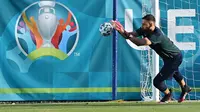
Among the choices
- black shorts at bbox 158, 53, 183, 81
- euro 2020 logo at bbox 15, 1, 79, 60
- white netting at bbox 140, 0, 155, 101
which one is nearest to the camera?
black shorts at bbox 158, 53, 183, 81

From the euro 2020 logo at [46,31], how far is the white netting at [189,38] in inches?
75.7

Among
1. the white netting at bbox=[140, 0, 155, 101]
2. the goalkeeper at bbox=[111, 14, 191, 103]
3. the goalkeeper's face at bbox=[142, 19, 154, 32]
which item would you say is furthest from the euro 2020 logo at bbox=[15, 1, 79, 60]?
the goalkeeper's face at bbox=[142, 19, 154, 32]

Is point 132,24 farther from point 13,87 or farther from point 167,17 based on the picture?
point 13,87

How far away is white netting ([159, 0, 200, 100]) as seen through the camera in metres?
11.6

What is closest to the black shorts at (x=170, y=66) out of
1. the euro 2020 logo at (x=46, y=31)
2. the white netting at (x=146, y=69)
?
the white netting at (x=146, y=69)

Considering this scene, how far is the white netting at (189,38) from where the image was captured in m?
11.6

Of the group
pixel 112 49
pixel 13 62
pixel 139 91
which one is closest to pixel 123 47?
pixel 112 49

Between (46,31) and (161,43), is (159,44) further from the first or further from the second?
(46,31)

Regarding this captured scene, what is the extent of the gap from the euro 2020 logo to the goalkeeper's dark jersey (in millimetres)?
2382

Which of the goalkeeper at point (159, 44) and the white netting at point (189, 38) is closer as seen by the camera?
the goalkeeper at point (159, 44)

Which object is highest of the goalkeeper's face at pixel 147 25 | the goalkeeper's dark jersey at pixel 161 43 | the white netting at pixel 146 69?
the goalkeeper's face at pixel 147 25

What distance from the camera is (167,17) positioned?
11.6 metres

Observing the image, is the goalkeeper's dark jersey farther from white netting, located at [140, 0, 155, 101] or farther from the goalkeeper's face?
white netting, located at [140, 0, 155, 101]

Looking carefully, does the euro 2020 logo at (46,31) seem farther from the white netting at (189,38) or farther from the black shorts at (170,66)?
the black shorts at (170,66)
